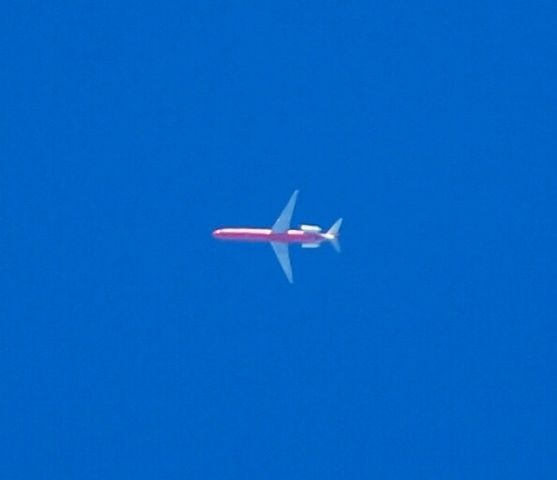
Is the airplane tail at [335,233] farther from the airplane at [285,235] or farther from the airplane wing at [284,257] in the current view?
the airplane wing at [284,257]

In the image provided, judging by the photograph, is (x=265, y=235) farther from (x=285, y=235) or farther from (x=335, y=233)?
(x=335, y=233)

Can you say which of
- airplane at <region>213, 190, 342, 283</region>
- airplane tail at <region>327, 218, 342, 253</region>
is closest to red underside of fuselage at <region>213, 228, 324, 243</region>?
airplane at <region>213, 190, 342, 283</region>

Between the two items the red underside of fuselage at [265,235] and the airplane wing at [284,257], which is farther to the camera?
the airplane wing at [284,257]

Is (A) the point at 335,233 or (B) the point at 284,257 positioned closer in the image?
(A) the point at 335,233

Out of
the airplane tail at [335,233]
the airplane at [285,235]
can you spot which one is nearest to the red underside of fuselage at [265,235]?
the airplane at [285,235]

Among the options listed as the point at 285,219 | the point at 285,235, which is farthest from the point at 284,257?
the point at 285,219

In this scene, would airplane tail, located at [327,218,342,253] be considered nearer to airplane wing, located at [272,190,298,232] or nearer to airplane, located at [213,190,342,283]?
airplane, located at [213,190,342,283]
